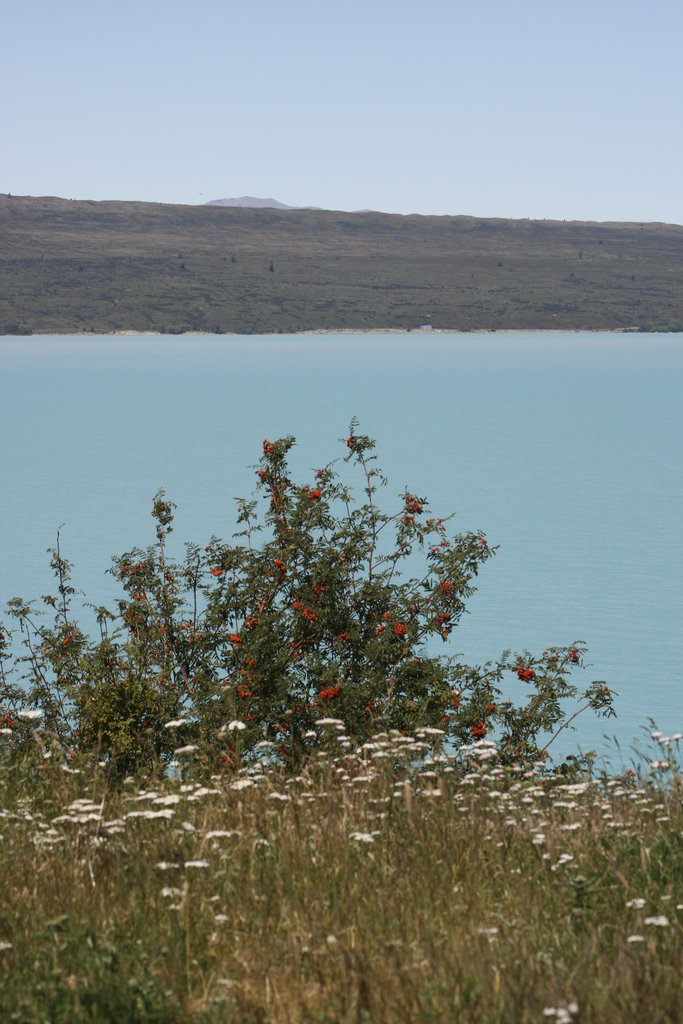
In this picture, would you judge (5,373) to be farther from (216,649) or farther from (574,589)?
(216,649)

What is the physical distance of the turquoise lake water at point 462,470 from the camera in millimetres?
26172

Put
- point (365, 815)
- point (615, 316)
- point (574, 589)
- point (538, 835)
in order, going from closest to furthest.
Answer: point (538, 835) < point (365, 815) < point (574, 589) < point (615, 316)

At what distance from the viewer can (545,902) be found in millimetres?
4363

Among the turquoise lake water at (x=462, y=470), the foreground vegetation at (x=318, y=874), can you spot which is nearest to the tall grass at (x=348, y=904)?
the foreground vegetation at (x=318, y=874)

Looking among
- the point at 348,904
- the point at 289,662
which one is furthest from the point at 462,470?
the point at 348,904

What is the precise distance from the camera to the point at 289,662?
361 inches

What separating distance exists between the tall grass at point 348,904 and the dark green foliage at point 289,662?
81.2 inches

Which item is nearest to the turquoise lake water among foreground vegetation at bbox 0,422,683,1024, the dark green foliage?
the dark green foliage

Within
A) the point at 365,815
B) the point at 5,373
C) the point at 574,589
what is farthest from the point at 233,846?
the point at 5,373

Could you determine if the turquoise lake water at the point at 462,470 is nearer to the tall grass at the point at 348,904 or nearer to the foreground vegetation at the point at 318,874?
the foreground vegetation at the point at 318,874

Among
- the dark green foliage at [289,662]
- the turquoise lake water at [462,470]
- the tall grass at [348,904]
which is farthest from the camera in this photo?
the turquoise lake water at [462,470]

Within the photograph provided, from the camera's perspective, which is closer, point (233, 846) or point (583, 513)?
point (233, 846)

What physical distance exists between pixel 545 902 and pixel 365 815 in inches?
43.9

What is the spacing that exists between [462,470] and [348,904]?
44.5 meters
